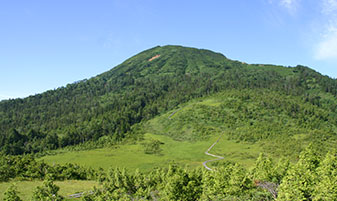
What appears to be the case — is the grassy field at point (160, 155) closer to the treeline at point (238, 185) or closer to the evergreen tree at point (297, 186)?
the treeline at point (238, 185)

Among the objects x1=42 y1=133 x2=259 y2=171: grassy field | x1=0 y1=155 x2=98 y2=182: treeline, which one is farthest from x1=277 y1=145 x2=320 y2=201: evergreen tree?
x1=42 y1=133 x2=259 y2=171: grassy field

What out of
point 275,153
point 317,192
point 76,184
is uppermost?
point 317,192

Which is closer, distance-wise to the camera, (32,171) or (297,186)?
(297,186)

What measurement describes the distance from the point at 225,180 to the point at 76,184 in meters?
58.2

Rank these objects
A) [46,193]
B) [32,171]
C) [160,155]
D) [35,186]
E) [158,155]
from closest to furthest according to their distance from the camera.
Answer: [46,193], [35,186], [32,171], [158,155], [160,155]

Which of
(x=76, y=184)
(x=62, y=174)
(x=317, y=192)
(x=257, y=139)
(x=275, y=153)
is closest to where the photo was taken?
(x=317, y=192)

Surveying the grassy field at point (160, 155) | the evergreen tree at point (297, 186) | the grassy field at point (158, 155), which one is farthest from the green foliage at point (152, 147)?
the evergreen tree at point (297, 186)

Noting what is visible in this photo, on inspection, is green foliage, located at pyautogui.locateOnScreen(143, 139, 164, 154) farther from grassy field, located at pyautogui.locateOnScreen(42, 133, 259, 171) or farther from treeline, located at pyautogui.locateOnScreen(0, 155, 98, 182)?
treeline, located at pyautogui.locateOnScreen(0, 155, 98, 182)

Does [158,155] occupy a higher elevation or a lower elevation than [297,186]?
lower

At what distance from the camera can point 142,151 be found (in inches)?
7180

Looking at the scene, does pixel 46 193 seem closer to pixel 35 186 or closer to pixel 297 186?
pixel 35 186

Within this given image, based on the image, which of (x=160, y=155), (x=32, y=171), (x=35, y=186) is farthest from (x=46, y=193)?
(x=160, y=155)

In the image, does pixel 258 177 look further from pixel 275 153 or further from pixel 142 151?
pixel 142 151

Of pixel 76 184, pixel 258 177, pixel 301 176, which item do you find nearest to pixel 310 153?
pixel 258 177
